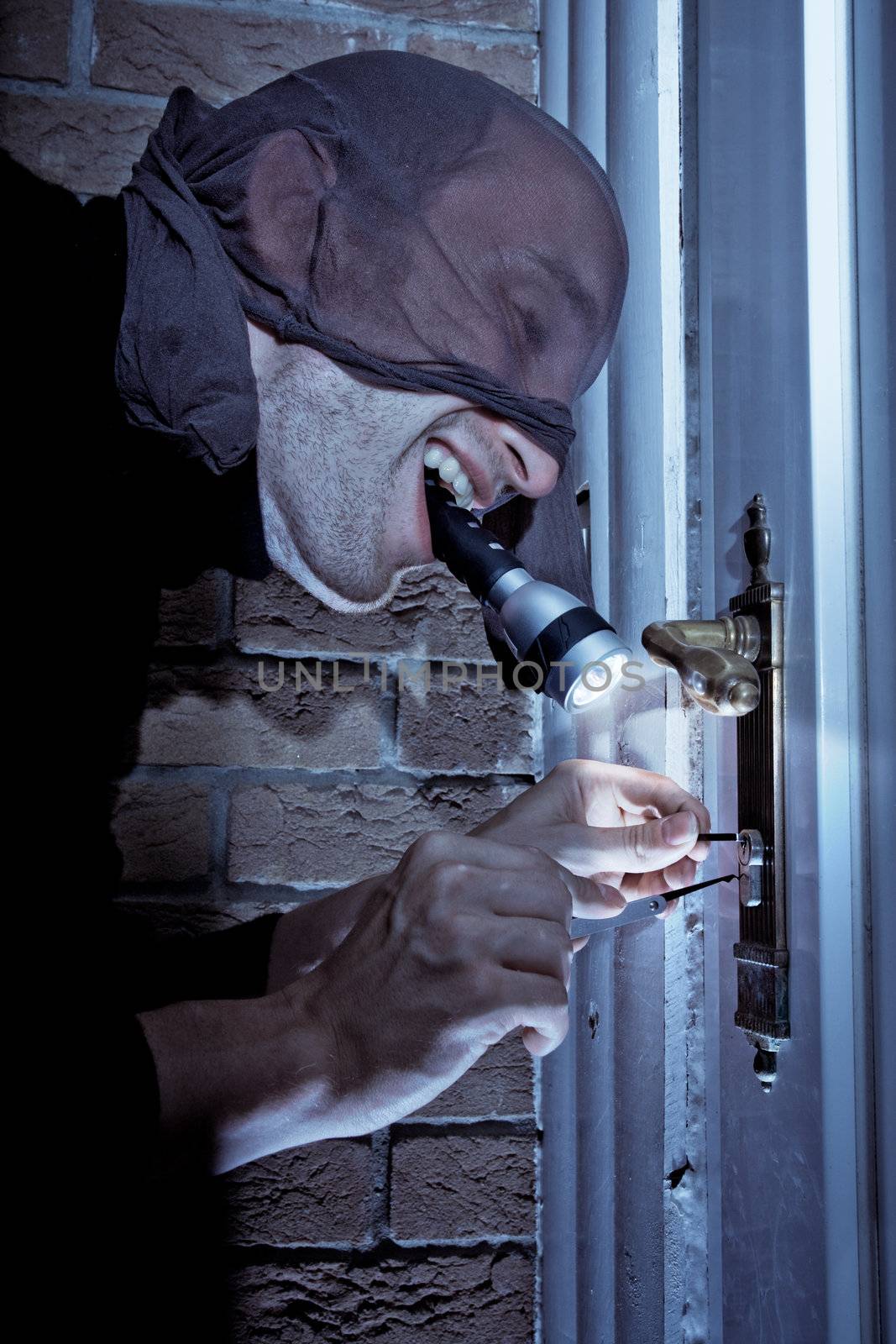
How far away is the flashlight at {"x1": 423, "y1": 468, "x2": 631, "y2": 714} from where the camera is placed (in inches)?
20.9

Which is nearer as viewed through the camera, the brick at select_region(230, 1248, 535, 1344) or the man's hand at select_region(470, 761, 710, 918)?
the man's hand at select_region(470, 761, 710, 918)

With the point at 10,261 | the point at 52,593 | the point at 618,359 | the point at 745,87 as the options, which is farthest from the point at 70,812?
the point at 745,87

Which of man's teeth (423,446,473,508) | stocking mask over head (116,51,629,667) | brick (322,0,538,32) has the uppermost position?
brick (322,0,538,32)

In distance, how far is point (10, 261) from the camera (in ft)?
2.20

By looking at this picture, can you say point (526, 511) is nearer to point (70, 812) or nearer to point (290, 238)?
point (290, 238)

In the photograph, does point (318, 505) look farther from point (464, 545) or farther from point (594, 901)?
point (594, 901)

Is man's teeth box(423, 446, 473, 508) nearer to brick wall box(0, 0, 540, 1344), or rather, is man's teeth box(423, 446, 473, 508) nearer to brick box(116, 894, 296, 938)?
brick wall box(0, 0, 540, 1344)

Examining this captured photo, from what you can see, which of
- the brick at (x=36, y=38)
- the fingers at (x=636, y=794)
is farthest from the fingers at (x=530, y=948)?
the brick at (x=36, y=38)

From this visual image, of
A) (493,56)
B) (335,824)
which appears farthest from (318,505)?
(493,56)

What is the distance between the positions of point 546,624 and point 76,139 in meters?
0.62

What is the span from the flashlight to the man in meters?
0.08

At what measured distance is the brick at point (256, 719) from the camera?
2.54 feet

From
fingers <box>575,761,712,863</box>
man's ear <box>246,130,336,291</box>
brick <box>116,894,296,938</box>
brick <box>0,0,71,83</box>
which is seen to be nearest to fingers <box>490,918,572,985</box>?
fingers <box>575,761,712,863</box>

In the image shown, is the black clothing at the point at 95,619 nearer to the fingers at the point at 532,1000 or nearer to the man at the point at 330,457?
the man at the point at 330,457
